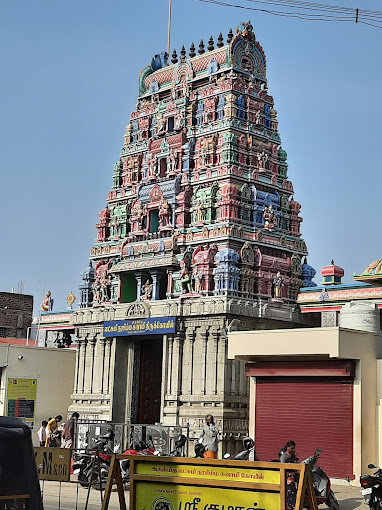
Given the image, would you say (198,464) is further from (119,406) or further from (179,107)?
(179,107)

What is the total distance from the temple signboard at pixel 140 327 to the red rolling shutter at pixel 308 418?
659cm

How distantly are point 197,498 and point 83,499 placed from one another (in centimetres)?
818

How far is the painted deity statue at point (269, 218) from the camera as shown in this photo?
34.6 metres

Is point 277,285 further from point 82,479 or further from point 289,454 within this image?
point 289,454

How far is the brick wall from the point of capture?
167 ft

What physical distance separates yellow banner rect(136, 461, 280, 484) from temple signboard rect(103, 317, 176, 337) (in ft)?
69.4

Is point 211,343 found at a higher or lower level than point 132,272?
lower

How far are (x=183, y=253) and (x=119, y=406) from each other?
7082 millimetres

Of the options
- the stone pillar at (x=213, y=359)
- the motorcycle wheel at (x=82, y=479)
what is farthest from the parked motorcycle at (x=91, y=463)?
the stone pillar at (x=213, y=359)

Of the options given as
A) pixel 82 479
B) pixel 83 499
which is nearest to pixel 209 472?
pixel 83 499

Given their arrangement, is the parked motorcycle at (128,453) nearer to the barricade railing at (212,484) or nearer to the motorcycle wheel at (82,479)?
the motorcycle wheel at (82,479)

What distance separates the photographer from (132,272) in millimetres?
36406

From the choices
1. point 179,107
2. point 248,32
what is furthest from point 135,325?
point 248,32

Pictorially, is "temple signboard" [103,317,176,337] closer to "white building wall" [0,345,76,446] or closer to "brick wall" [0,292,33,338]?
"white building wall" [0,345,76,446]
